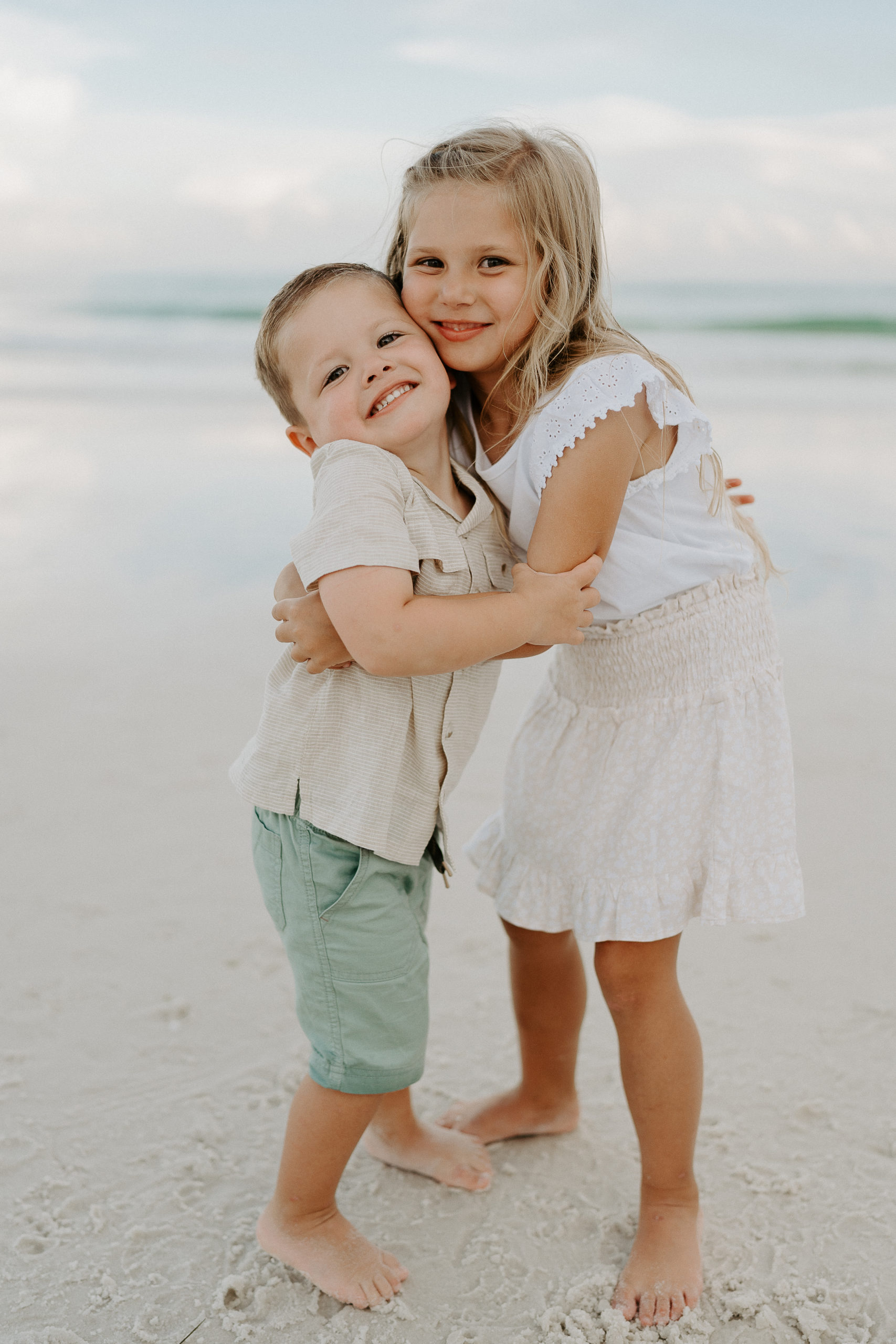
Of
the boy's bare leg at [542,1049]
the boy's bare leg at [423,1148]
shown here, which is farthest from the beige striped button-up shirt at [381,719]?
the boy's bare leg at [423,1148]

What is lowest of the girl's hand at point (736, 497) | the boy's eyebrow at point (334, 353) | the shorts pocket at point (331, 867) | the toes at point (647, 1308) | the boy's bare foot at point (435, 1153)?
the toes at point (647, 1308)

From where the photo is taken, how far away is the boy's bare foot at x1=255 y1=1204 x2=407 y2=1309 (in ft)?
5.16

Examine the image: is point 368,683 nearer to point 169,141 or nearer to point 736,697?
point 736,697

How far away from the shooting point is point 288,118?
18.7 m

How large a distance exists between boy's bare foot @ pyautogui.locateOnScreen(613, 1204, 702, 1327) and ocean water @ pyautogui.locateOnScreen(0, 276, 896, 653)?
9.54 ft

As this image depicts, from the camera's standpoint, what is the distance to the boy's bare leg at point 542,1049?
75.0 inches

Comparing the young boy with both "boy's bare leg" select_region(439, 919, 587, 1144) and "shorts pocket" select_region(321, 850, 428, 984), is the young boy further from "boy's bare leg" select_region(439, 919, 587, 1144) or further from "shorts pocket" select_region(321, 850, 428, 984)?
"boy's bare leg" select_region(439, 919, 587, 1144)

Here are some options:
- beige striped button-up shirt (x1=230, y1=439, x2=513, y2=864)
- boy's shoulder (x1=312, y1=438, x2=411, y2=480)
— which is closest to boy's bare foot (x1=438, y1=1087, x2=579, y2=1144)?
beige striped button-up shirt (x1=230, y1=439, x2=513, y2=864)

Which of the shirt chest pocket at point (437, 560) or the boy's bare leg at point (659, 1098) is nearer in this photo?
the shirt chest pocket at point (437, 560)

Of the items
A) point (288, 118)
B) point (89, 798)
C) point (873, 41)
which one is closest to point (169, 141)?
point (288, 118)

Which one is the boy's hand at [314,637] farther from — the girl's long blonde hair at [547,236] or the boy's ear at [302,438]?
the girl's long blonde hair at [547,236]

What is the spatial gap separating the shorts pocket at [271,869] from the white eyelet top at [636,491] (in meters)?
0.59

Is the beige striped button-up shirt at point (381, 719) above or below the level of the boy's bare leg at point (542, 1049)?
above

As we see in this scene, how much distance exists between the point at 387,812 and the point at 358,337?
2.20 feet
